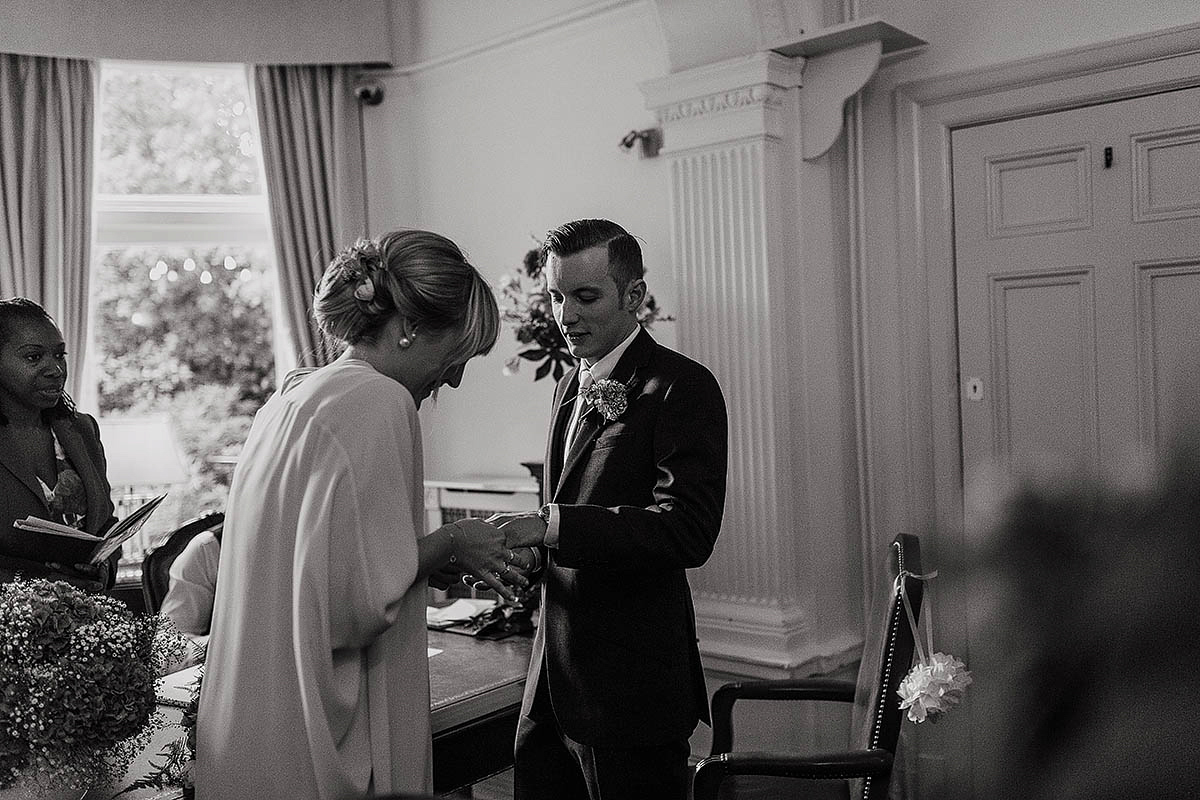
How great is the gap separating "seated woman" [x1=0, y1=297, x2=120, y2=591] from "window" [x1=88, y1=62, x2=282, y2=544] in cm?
253

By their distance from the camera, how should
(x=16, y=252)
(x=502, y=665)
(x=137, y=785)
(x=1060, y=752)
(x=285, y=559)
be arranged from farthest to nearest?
1. (x=16, y=252)
2. (x=502, y=665)
3. (x=137, y=785)
4. (x=285, y=559)
5. (x=1060, y=752)

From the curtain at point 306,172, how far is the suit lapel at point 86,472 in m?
2.45

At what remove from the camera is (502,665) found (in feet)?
7.92

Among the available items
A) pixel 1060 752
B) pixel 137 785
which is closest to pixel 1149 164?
pixel 137 785

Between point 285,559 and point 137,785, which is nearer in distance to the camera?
point 285,559

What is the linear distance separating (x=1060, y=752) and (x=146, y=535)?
17.0ft

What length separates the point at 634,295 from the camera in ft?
7.08

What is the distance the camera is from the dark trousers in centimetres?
194

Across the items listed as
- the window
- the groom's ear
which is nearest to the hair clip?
the groom's ear

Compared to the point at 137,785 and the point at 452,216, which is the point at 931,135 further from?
the point at 137,785

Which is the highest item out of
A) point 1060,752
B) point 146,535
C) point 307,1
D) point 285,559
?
point 307,1

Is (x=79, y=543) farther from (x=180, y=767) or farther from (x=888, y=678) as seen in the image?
(x=888, y=678)

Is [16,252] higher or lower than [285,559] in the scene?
higher

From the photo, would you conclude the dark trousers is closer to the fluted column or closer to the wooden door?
the wooden door
